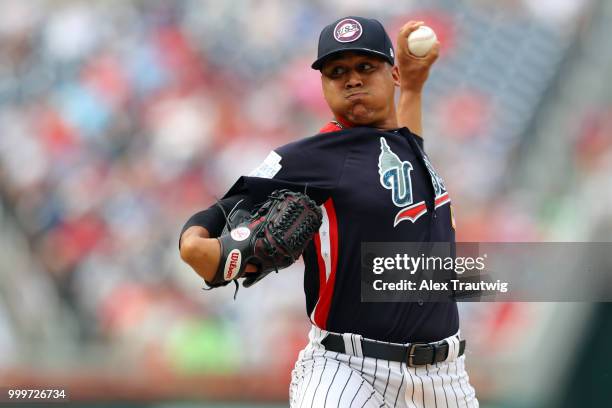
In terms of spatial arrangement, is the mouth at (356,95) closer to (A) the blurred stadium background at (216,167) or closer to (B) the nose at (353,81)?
(B) the nose at (353,81)

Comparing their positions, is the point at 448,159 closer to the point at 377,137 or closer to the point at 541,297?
the point at 541,297

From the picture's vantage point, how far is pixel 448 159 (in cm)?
443

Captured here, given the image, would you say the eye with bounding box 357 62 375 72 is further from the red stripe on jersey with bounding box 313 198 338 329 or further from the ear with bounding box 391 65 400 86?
the red stripe on jersey with bounding box 313 198 338 329

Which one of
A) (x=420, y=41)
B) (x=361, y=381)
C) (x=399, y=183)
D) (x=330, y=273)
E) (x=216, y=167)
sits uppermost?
(x=420, y=41)

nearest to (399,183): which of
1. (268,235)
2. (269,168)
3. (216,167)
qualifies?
(269,168)

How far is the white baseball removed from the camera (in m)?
2.69

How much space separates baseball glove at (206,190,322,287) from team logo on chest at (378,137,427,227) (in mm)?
343

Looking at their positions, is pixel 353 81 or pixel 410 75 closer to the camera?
pixel 353 81

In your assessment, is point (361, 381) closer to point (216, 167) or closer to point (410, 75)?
point (410, 75)

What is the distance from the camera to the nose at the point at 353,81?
7.54ft

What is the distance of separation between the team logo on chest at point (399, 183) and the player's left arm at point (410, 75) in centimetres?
46

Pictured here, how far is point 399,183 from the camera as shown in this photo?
90.3 inches

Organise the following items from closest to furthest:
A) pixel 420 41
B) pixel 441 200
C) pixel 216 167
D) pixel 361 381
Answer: pixel 361 381 < pixel 441 200 < pixel 420 41 < pixel 216 167

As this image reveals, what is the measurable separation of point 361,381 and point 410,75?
1200 millimetres
